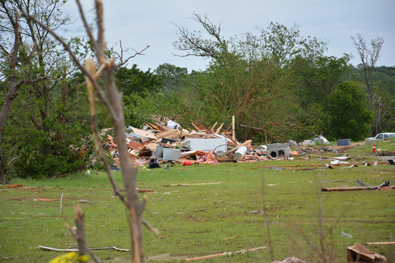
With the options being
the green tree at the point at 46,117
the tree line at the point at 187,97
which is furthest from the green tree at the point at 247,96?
the green tree at the point at 46,117

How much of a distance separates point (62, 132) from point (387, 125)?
5496 centimetres

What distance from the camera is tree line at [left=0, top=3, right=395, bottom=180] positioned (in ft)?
38.1

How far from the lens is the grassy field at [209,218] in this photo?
16.5ft

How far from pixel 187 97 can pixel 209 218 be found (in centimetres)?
2223

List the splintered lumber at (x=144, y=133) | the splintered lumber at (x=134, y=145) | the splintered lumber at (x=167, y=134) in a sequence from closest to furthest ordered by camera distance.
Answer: the splintered lumber at (x=134, y=145) < the splintered lumber at (x=144, y=133) < the splintered lumber at (x=167, y=134)

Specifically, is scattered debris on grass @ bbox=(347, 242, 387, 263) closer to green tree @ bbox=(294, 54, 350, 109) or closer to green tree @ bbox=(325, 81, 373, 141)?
green tree @ bbox=(325, 81, 373, 141)

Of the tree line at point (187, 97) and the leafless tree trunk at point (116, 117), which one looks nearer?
the leafless tree trunk at point (116, 117)

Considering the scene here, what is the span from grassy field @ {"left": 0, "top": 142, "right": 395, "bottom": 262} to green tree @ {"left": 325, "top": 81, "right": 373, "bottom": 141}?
3487 centimetres

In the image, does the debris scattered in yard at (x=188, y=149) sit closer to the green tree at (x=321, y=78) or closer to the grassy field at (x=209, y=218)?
the grassy field at (x=209, y=218)

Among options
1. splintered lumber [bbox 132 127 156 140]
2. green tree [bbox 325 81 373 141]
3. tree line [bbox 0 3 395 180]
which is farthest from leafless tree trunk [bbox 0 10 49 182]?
green tree [bbox 325 81 373 141]

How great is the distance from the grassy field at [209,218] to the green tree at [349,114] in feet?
114

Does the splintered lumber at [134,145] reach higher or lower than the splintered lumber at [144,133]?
lower

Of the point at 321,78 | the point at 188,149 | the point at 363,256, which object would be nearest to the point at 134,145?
the point at 188,149

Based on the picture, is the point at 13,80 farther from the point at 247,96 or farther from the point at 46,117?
the point at 247,96
